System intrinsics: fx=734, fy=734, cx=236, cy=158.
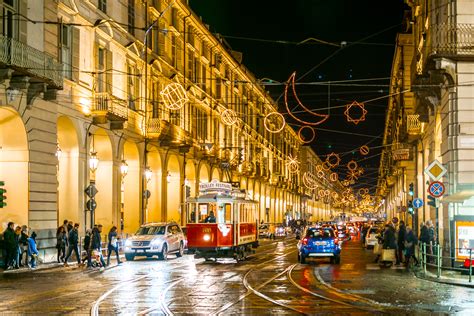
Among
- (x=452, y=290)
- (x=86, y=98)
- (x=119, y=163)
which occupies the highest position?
(x=86, y=98)

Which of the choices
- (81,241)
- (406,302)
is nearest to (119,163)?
(81,241)

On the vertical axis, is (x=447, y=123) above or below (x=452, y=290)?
above

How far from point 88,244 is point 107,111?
10160 mm

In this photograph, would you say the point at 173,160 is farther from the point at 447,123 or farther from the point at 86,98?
the point at 447,123

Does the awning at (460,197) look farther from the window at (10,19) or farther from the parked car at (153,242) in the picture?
the window at (10,19)

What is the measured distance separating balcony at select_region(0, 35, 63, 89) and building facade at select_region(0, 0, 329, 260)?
0.06m

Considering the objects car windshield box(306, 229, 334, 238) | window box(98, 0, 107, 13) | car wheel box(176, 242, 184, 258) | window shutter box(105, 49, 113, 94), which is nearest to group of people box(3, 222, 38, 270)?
car wheel box(176, 242, 184, 258)

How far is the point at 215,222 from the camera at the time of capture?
33031mm

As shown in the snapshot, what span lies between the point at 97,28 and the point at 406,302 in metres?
26.7

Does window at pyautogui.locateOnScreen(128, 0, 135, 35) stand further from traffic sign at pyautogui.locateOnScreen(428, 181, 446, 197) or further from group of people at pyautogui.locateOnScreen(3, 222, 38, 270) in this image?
traffic sign at pyautogui.locateOnScreen(428, 181, 446, 197)

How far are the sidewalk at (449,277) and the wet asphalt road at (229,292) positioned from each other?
1.53 feet

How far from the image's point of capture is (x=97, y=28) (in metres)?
39.5

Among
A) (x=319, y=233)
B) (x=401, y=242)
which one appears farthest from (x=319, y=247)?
(x=401, y=242)

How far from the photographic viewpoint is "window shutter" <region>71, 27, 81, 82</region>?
36.6 meters
